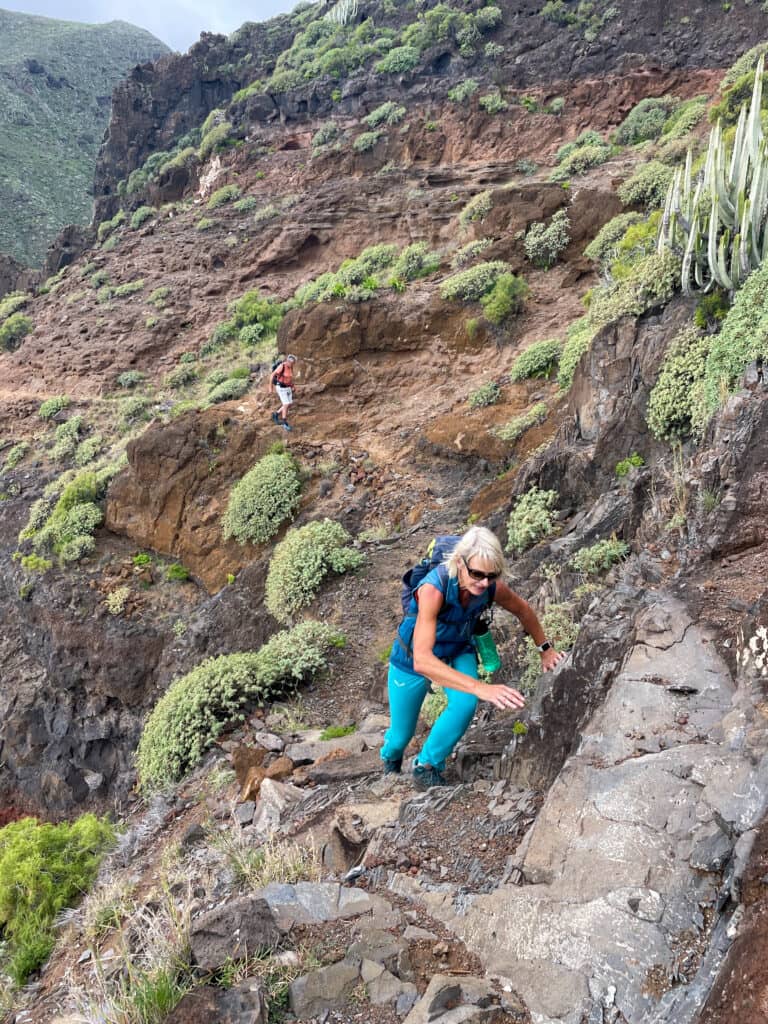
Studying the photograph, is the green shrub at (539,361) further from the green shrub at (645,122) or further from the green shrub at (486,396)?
the green shrub at (645,122)

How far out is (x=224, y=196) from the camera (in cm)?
2786

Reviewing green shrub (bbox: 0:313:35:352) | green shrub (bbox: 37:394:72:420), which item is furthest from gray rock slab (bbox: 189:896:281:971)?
green shrub (bbox: 0:313:35:352)

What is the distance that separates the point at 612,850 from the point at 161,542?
10743 millimetres

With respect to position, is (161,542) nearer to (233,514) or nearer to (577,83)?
(233,514)

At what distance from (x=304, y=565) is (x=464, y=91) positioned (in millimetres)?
23295

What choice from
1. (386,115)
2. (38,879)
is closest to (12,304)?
(386,115)

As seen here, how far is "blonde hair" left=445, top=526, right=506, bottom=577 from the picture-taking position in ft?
10.0

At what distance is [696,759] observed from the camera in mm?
2752

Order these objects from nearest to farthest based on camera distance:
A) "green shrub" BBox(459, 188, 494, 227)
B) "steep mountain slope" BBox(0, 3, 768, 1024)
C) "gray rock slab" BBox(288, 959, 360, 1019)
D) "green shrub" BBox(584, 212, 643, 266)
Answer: "gray rock slab" BBox(288, 959, 360, 1019) → "steep mountain slope" BBox(0, 3, 768, 1024) → "green shrub" BBox(584, 212, 643, 266) → "green shrub" BBox(459, 188, 494, 227)

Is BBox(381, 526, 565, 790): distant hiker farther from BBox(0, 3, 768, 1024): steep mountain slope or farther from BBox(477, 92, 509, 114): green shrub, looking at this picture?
BBox(477, 92, 509, 114): green shrub

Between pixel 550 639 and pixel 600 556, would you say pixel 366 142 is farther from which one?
pixel 550 639

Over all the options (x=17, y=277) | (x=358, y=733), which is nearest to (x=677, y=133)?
(x=358, y=733)

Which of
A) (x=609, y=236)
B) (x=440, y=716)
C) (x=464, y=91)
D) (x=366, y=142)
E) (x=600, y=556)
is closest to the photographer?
(x=440, y=716)

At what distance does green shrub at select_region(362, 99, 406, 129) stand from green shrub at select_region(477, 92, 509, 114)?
10.6ft
